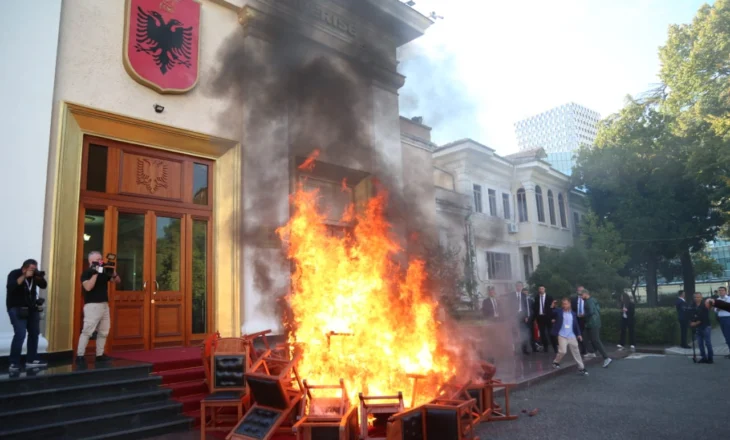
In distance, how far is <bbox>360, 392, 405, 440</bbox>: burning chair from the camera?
199 inches

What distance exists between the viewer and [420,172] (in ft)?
50.0

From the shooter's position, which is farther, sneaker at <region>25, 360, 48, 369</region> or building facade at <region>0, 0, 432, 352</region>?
building facade at <region>0, 0, 432, 352</region>

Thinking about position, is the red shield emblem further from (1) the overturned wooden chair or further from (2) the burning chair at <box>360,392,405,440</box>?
(2) the burning chair at <box>360,392,405,440</box>

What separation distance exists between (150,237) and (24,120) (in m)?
2.70

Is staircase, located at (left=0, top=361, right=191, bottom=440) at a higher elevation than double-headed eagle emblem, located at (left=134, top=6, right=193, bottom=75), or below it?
below

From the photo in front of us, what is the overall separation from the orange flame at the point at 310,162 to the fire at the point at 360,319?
0.84 metres

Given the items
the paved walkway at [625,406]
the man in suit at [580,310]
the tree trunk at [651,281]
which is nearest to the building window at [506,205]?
the tree trunk at [651,281]

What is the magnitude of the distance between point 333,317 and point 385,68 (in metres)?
7.63

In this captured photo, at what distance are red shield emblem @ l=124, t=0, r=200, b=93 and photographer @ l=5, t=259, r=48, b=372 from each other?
400 centimetres

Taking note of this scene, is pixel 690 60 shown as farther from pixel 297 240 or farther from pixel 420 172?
pixel 297 240

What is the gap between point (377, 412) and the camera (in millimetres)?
5281

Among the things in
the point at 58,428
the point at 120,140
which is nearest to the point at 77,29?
the point at 120,140

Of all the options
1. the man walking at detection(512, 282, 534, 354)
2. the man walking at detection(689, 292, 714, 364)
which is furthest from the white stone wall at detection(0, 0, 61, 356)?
the man walking at detection(689, 292, 714, 364)

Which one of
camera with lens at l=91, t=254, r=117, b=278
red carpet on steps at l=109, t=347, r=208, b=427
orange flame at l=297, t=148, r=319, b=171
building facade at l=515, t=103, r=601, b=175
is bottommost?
red carpet on steps at l=109, t=347, r=208, b=427
